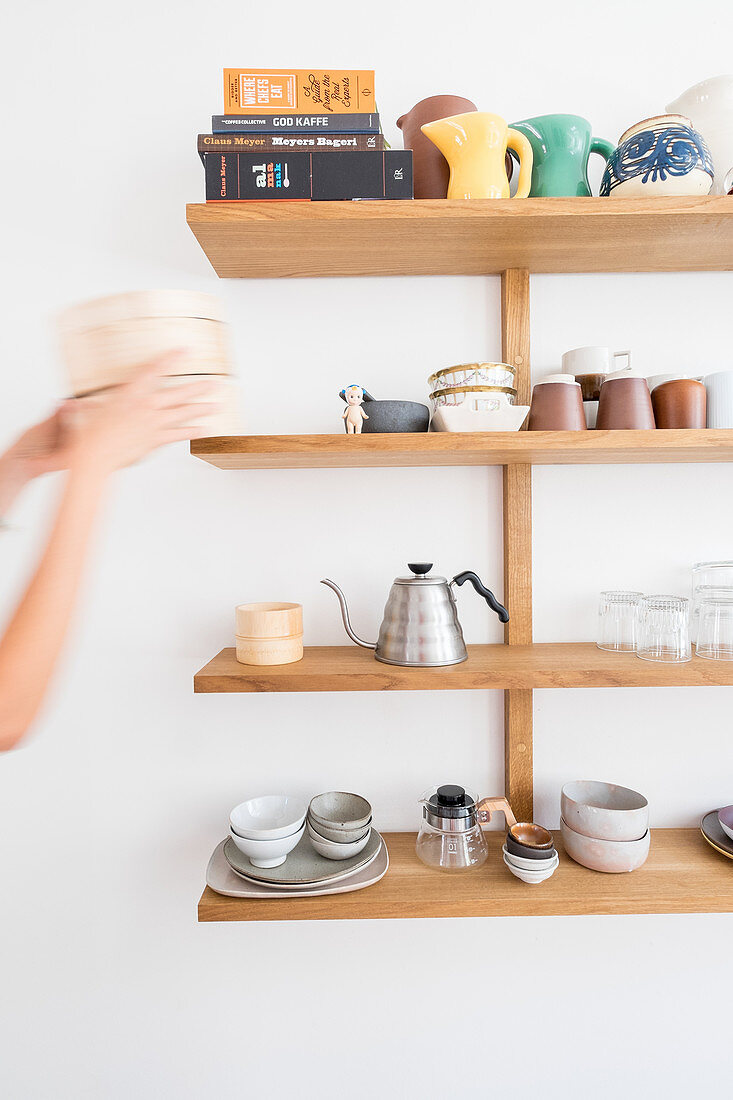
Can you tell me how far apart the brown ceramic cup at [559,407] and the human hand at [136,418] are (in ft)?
1.92

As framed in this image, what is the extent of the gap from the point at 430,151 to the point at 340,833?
110 cm

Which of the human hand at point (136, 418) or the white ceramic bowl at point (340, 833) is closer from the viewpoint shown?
the human hand at point (136, 418)

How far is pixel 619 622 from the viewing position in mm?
1146

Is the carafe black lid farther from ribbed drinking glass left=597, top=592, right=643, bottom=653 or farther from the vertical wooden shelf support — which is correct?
ribbed drinking glass left=597, top=592, right=643, bottom=653

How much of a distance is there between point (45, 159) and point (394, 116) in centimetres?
63

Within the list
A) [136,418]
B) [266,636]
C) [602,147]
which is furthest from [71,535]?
[602,147]

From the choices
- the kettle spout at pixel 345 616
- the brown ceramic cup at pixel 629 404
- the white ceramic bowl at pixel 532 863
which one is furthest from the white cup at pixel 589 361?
the white ceramic bowl at pixel 532 863

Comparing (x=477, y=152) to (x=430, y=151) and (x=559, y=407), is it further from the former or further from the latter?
(x=559, y=407)

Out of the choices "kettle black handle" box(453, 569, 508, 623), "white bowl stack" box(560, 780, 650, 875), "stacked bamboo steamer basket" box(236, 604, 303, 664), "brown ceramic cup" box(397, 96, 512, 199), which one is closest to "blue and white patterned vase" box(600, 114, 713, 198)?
"brown ceramic cup" box(397, 96, 512, 199)

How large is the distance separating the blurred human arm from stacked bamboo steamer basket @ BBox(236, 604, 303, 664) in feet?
1.51

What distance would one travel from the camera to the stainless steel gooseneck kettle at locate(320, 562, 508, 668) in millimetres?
1047

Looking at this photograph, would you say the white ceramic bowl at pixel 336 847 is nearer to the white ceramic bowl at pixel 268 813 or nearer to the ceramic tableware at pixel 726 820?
the white ceramic bowl at pixel 268 813

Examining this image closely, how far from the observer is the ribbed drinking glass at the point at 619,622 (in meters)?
1.14

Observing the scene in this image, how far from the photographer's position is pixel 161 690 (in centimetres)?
122
